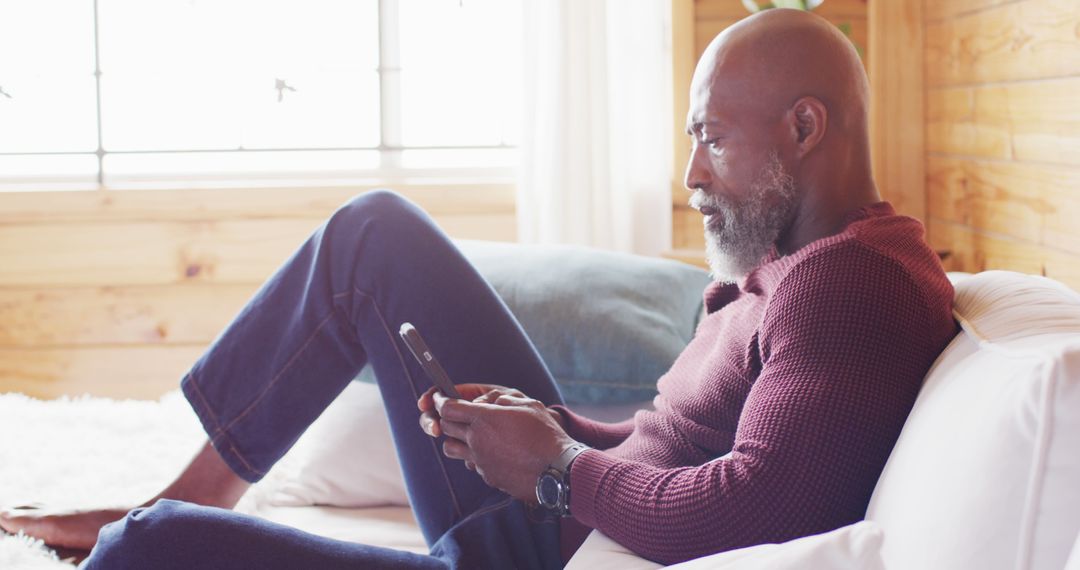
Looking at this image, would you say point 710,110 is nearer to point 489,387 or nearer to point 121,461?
point 489,387

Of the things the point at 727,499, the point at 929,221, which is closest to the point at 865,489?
the point at 727,499

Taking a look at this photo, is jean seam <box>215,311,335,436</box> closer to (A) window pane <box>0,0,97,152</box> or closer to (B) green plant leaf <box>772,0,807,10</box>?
(B) green plant leaf <box>772,0,807,10</box>

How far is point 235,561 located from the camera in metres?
1.02

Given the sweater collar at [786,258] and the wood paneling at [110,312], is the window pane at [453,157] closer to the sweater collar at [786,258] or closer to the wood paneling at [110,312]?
the wood paneling at [110,312]

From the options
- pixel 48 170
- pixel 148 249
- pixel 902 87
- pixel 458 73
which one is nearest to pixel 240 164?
pixel 148 249

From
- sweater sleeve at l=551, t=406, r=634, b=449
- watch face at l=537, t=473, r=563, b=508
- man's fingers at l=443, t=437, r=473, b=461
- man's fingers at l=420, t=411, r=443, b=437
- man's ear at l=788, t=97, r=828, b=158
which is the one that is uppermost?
man's ear at l=788, t=97, r=828, b=158

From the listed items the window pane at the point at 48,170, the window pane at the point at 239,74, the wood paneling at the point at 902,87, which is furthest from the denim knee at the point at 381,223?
the window pane at the point at 48,170

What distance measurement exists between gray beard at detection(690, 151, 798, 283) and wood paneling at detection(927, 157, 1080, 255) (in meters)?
0.60

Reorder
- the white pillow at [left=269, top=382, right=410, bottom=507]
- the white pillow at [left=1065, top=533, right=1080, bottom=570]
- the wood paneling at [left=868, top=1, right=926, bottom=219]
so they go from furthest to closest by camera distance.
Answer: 1. the wood paneling at [left=868, top=1, right=926, bottom=219]
2. the white pillow at [left=269, top=382, right=410, bottom=507]
3. the white pillow at [left=1065, top=533, right=1080, bottom=570]

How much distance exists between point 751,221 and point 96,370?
1972mm

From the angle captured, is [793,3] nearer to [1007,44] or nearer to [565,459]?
[1007,44]

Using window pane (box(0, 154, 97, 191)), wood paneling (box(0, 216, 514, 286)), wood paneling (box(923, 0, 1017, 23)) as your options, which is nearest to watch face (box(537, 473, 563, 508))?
wood paneling (box(923, 0, 1017, 23))

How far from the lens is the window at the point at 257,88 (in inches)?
112

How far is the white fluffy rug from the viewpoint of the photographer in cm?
164
